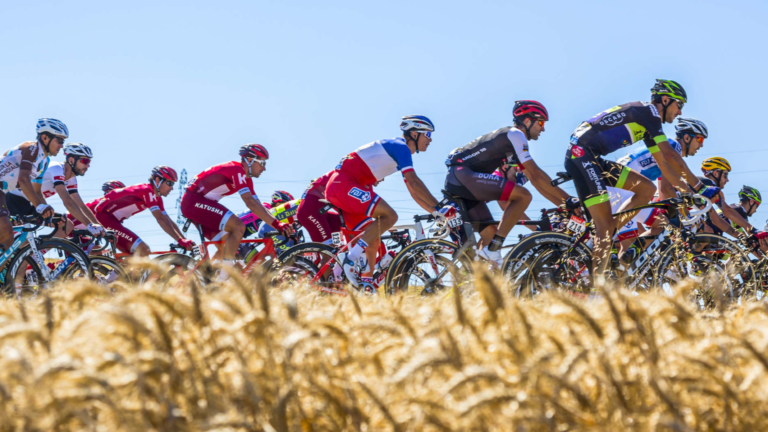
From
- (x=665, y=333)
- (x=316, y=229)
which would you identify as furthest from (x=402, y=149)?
(x=665, y=333)

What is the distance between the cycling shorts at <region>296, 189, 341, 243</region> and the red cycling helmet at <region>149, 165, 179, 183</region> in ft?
9.90

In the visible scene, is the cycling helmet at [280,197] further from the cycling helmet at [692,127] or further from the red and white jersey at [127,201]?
the cycling helmet at [692,127]

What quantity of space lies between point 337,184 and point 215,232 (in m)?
2.83

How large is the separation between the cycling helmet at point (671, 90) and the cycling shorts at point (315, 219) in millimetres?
4504

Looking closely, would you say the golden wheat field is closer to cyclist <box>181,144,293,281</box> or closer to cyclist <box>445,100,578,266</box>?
cyclist <box>445,100,578,266</box>

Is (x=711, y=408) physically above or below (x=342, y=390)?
below

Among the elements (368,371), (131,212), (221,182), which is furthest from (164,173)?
(368,371)

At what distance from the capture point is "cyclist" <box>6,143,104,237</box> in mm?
9516

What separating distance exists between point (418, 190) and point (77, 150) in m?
5.83

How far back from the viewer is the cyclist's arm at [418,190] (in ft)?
27.4

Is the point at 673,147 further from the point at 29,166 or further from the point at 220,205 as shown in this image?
the point at 29,166

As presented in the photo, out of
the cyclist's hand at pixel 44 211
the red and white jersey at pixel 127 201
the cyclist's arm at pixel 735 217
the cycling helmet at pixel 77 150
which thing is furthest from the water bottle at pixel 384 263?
the cyclist's arm at pixel 735 217

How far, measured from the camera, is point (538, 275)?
6961mm

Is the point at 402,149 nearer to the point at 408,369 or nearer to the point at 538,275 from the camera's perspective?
the point at 538,275
